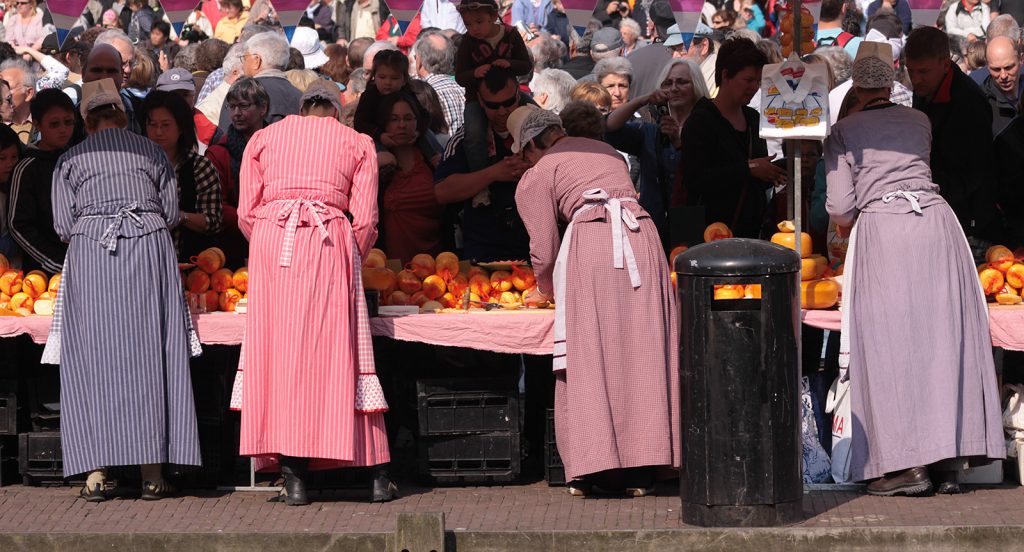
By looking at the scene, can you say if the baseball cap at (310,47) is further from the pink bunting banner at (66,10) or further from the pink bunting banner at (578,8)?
the pink bunting banner at (578,8)

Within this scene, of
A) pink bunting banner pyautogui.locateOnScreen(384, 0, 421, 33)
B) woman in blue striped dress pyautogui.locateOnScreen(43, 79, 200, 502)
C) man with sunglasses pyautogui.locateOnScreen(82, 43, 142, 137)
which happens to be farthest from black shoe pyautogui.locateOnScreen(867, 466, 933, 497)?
man with sunglasses pyautogui.locateOnScreen(82, 43, 142, 137)

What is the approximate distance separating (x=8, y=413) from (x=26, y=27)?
9320 millimetres

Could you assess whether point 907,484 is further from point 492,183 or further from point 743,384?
point 492,183

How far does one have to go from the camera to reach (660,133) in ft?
32.8

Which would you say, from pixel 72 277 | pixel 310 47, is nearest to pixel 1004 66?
pixel 72 277

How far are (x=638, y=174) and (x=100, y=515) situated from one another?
379 cm

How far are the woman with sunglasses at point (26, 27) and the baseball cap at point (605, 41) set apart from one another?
240 inches

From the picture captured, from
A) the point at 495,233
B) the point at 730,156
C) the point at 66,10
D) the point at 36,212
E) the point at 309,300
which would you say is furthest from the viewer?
the point at 66,10

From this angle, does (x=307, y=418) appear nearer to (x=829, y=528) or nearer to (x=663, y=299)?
(x=663, y=299)

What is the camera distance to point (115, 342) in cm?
787

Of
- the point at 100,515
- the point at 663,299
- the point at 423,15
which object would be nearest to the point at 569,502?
the point at 663,299

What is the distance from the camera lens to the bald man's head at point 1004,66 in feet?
34.3

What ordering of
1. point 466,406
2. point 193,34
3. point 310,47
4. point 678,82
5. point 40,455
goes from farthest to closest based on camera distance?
point 193,34
point 310,47
point 678,82
point 40,455
point 466,406

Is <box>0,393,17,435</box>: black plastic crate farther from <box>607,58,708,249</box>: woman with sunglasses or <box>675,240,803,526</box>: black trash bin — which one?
<box>607,58,708,249</box>: woman with sunglasses
